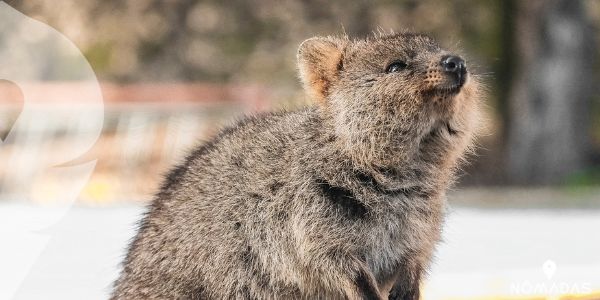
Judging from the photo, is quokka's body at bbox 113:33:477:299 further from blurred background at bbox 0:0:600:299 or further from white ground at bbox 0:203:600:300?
blurred background at bbox 0:0:600:299

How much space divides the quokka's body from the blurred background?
1583 mm

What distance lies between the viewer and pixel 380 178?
3.68 metres

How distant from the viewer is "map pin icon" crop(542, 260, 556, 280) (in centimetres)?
493

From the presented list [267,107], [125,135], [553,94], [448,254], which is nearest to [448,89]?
[448,254]

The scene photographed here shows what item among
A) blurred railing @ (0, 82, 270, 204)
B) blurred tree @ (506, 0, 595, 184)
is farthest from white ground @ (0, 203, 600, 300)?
blurred tree @ (506, 0, 595, 184)

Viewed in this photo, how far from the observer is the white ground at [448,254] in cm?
489

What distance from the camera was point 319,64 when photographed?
4.01 meters

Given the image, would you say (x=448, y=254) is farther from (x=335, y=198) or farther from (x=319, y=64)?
(x=335, y=198)

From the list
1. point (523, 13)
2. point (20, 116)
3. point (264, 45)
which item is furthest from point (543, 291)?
point (264, 45)

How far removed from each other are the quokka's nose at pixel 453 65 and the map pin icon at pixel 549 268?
1.53m

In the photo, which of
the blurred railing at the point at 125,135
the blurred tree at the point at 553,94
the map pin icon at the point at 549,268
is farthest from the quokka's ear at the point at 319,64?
the blurred tree at the point at 553,94

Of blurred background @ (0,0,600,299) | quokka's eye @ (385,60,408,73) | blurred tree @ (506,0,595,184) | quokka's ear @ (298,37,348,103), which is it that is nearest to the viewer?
quokka's eye @ (385,60,408,73)

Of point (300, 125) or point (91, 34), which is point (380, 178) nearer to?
point (300, 125)

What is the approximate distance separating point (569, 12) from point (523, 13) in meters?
0.74
